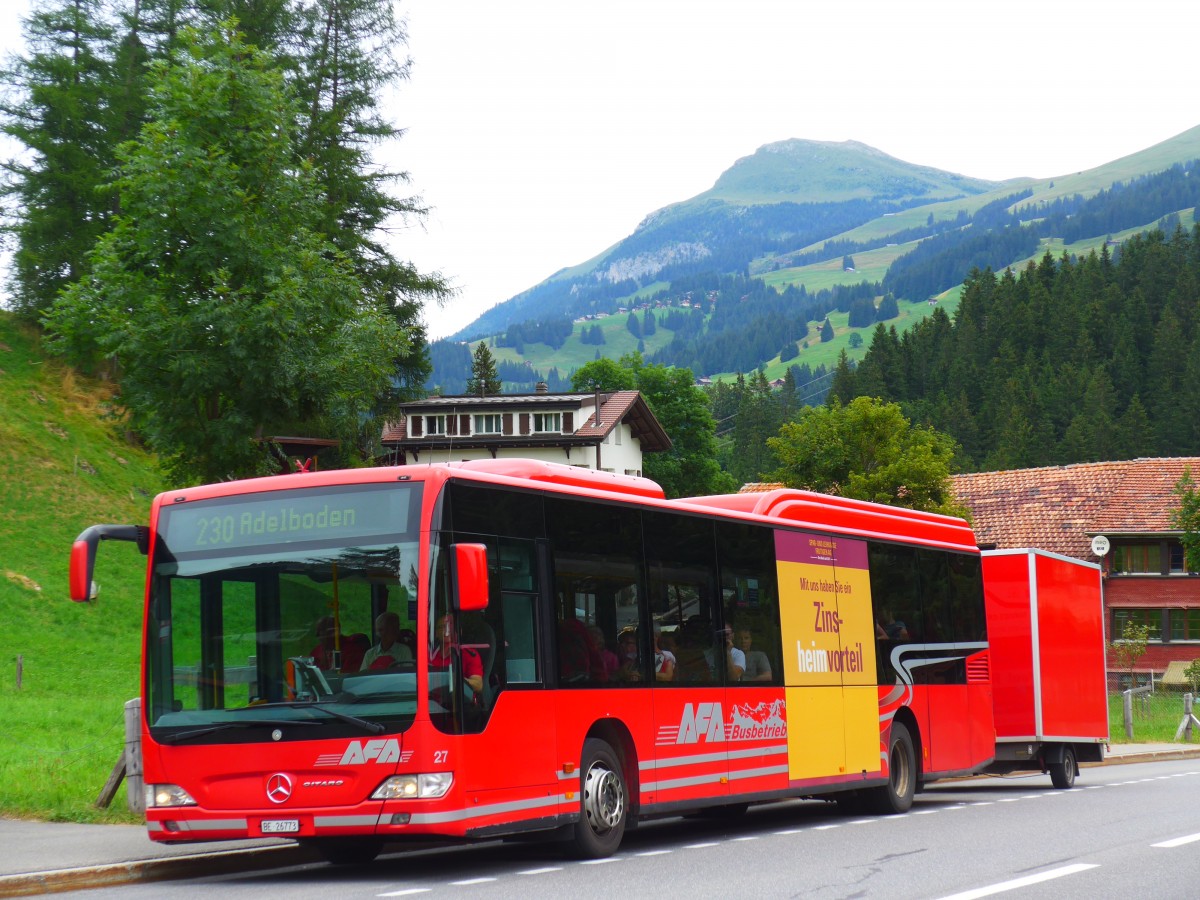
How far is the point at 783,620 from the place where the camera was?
15633 millimetres

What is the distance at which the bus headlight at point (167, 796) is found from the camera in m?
11.1

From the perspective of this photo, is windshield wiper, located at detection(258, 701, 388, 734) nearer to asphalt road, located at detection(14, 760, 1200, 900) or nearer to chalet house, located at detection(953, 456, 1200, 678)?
asphalt road, located at detection(14, 760, 1200, 900)

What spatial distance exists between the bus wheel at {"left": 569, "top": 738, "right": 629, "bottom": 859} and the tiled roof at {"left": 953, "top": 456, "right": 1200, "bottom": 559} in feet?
200

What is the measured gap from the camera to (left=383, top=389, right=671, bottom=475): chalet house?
3428 inches

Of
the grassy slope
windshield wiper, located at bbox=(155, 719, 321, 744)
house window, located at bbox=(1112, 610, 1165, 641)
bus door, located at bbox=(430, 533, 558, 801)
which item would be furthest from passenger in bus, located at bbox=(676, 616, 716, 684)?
house window, located at bbox=(1112, 610, 1165, 641)

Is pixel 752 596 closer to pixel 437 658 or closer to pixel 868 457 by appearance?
pixel 437 658

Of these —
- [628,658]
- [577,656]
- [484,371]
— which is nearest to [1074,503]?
[484,371]

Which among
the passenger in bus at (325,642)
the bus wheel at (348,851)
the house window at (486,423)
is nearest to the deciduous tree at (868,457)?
the house window at (486,423)

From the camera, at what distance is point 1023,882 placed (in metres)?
10.2

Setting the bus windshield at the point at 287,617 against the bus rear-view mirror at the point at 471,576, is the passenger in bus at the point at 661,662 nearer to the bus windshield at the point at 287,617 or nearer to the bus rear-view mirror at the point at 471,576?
the bus rear-view mirror at the point at 471,576

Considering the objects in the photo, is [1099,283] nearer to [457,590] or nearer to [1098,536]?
[1098,536]

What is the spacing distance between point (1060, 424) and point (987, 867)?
125413mm

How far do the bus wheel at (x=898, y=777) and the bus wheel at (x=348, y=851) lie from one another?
270 inches

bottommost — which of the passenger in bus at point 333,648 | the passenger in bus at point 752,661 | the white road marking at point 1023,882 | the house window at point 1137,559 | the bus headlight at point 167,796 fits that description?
the white road marking at point 1023,882
